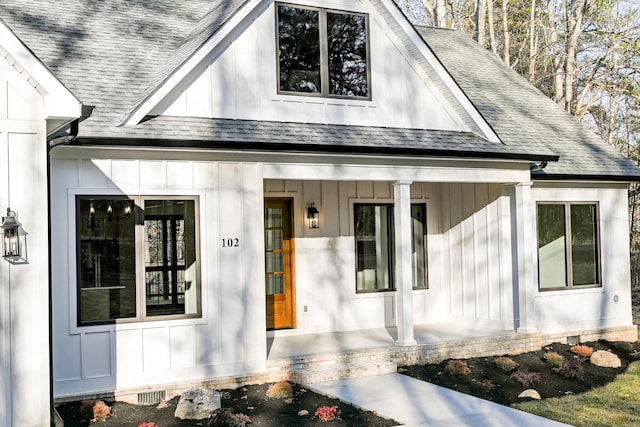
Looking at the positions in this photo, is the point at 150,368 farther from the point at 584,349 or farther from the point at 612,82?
the point at 612,82

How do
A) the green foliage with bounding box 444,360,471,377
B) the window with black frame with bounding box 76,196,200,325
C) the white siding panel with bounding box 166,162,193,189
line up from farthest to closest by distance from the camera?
1. the green foliage with bounding box 444,360,471,377
2. the white siding panel with bounding box 166,162,193,189
3. the window with black frame with bounding box 76,196,200,325

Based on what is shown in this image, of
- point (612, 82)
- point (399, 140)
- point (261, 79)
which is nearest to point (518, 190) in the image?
point (399, 140)

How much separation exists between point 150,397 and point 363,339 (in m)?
3.76

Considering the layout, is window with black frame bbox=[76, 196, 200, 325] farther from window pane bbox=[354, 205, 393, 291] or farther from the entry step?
window pane bbox=[354, 205, 393, 291]

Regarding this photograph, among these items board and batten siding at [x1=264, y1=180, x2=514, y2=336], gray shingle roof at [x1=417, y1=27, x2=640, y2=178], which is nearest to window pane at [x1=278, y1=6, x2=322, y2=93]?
board and batten siding at [x1=264, y1=180, x2=514, y2=336]

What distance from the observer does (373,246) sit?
1284 centimetres

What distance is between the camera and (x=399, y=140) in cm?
1060

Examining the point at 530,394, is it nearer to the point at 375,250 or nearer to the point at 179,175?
the point at 375,250

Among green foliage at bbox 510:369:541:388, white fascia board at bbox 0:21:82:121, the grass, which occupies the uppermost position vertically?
white fascia board at bbox 0:21:82:121

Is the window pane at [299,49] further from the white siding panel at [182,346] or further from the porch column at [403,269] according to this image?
the white siding panel at [182,346]

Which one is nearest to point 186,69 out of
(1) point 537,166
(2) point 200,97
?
(2) point 200,97

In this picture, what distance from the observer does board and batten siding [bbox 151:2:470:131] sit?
9.63m

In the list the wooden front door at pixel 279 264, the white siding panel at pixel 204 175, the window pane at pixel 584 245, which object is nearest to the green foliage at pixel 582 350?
the window pane at pixel 584 245

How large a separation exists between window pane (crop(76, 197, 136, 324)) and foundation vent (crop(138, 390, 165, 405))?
970mm
